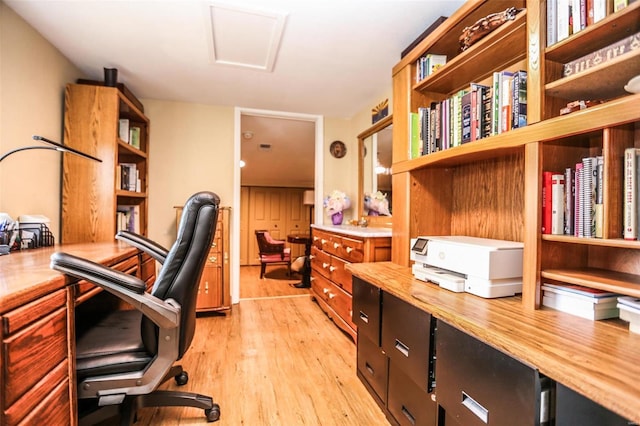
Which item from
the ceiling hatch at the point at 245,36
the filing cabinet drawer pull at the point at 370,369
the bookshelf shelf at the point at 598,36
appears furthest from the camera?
the ceiling hatch at the point at 245,36

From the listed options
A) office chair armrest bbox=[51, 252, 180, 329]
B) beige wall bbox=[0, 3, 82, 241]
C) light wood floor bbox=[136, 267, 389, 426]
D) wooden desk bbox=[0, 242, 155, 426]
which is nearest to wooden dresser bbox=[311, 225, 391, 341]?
light wood floor bbox=[136, 267, 389, 426]

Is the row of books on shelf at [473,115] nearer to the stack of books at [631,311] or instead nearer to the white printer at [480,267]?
the white printer at [480,267]

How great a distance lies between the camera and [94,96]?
2240 millimetres

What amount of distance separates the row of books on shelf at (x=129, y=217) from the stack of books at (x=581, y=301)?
2993 mm

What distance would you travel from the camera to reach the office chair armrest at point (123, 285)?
3.25 ft

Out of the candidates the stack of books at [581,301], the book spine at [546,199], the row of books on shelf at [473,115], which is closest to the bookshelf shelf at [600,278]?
the stack of books at [581,301]

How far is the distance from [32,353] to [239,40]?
1.99m

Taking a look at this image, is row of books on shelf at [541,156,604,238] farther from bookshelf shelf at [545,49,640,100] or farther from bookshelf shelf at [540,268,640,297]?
bookshelf shelf at [545,49,640,100]

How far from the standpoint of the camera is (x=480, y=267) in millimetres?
1141

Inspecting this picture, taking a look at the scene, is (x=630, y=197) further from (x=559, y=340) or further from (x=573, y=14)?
(x=573, y=14)

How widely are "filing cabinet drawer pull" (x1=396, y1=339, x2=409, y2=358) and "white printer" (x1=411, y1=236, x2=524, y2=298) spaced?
0.32m

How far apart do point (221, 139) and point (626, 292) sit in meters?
3.42

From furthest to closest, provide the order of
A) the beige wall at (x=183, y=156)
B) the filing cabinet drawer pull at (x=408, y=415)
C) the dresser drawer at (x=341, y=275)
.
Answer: the beige wall at (x=183, y=156) < the dresser drawer at (x=341, y=275) < the filing cabinet drawer pull at (x=408, y=415)

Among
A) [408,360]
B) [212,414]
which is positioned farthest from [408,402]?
[212,414]
